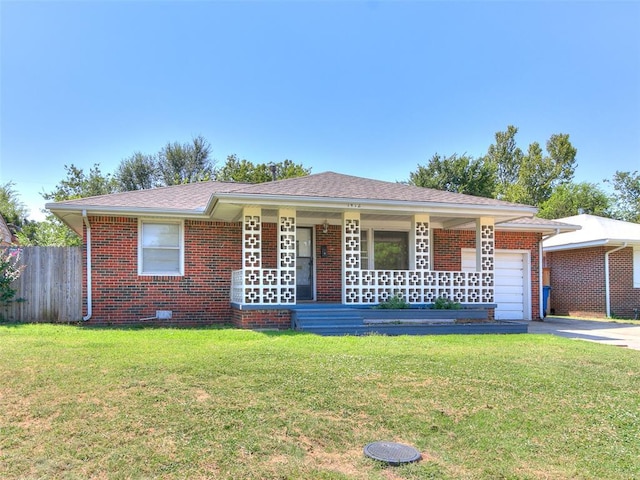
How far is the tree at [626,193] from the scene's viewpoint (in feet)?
125

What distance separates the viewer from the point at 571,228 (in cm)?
1428

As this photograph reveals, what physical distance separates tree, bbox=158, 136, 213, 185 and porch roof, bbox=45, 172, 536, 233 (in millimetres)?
22622

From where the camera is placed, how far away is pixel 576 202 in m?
35.9

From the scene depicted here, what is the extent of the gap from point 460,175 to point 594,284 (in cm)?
1927

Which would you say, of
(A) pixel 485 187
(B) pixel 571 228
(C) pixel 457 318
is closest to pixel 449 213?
(C) pixel 457 318

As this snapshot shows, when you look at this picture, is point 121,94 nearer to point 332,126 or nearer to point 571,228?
point 332,126

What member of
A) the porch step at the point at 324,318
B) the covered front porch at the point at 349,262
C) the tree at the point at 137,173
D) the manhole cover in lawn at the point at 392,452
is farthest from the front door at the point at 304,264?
the tree at the point at 137,173

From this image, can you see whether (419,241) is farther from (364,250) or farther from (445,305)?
(364,250)

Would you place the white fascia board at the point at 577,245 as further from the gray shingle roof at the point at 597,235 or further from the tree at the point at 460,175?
the tree at the point at 460,175

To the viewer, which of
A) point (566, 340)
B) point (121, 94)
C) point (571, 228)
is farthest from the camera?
point (121, 94)

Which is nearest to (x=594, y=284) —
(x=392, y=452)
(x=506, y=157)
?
(x=392, y=452)

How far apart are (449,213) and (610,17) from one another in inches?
295

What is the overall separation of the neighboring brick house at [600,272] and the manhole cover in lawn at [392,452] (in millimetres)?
15047

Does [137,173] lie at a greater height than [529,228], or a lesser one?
greater
